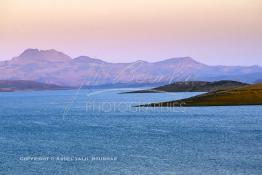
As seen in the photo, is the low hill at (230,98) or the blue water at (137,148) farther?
the low hill at (230,98)

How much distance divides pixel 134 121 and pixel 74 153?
58.5m

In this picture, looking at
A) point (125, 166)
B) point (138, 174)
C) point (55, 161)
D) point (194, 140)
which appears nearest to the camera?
point (138, 174)

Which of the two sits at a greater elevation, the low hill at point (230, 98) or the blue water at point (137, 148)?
the low hill at point (230, 98)

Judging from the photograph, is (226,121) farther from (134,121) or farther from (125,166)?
(125,166)

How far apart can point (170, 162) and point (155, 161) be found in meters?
1.98

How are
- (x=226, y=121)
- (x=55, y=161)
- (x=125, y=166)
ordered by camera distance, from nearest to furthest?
(x=125, y=166)
(x=55, y=161)
(x=226, y=121)

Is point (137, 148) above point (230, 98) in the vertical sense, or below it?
below

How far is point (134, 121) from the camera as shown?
456 ft

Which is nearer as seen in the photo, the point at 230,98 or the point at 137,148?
the point at 137,148

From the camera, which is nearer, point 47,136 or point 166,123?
point 47,136

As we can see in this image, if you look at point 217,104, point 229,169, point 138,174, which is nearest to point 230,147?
point 229,169

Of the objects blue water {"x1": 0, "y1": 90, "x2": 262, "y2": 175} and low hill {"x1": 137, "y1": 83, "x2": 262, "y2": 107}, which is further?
low hill {"x1": 137, "y1": 83, "x2": 262, "y2": 107}

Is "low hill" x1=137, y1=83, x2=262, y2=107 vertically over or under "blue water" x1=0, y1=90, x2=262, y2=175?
over

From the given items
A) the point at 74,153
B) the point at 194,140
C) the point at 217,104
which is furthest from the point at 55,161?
the point at 217,104
